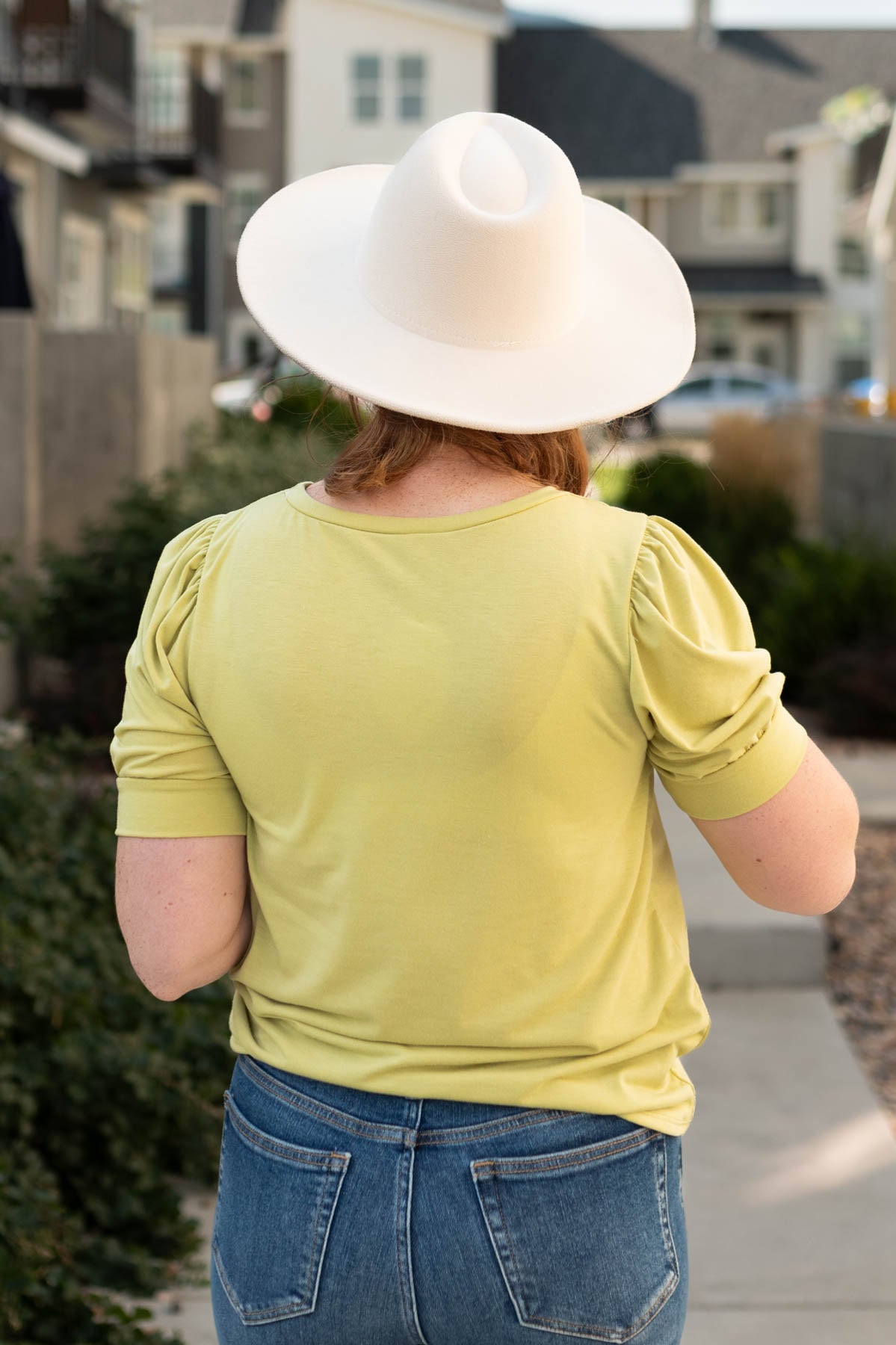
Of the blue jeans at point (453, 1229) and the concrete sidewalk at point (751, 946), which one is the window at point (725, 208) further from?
the blue jeans at point (453, 1229)

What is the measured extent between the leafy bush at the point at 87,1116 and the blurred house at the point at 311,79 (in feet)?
110

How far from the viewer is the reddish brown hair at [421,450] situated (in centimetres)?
140

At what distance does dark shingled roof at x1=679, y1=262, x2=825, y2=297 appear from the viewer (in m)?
39.3

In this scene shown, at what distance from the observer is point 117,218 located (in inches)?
809

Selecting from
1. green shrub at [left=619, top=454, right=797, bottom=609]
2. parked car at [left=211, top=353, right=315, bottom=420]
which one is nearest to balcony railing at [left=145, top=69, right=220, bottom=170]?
parked car at [left=211, top=353, right=315, bottom=420]

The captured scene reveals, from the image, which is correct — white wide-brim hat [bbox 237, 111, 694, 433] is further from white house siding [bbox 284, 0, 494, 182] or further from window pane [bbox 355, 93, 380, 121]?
window pane [bbox 355, 93, 380, 121]

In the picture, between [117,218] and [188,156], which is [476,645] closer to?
[117,218]

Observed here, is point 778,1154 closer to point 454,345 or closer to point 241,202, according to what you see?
point 454,345

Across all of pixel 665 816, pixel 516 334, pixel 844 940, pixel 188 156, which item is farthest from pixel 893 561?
pixel 188 156

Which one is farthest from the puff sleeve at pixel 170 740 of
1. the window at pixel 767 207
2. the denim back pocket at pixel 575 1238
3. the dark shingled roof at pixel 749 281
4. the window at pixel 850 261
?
the window at pixel 850 261

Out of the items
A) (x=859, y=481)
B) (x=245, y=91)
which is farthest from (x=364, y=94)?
(x=859, y=481)

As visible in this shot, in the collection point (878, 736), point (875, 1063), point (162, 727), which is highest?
point (162, 727)

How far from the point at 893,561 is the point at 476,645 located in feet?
24.3

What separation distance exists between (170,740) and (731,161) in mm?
41432
